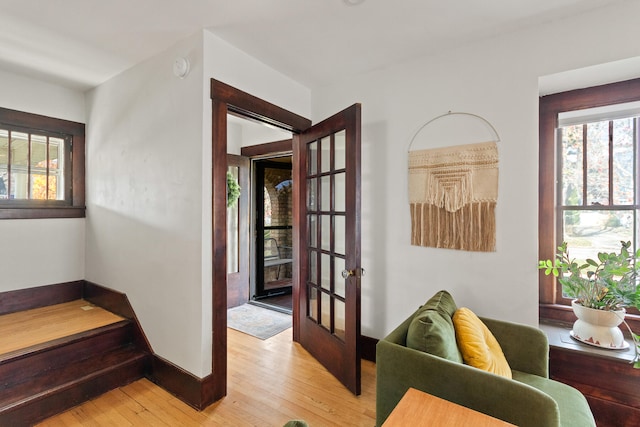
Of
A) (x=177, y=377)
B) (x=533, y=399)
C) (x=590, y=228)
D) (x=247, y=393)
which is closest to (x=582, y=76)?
(x=590, y=228)

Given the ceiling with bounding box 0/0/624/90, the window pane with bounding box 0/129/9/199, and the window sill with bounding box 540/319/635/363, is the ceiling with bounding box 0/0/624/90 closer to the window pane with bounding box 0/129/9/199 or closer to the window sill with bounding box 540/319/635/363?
the window pane with bounding box 0/129/9/199

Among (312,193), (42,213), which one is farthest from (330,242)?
(42,213)

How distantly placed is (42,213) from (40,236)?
0.22 m

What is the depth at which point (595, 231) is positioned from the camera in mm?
2100

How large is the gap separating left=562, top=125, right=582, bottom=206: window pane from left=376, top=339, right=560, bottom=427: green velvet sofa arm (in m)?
1.59

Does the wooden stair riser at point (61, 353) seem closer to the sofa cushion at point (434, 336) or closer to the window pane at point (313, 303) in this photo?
the window pane at point (313, 303)

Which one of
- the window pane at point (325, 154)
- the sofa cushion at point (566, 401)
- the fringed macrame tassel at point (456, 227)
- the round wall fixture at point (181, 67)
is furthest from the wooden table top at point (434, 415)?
the round wall fixture at point (181, 67)

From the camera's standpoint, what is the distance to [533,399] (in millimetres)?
1168

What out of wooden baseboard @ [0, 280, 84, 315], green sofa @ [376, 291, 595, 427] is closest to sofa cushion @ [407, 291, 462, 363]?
green sofa @ [376, 291, 595, 427]

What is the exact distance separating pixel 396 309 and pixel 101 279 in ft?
9.13

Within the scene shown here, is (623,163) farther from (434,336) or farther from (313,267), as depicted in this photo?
(313,267)

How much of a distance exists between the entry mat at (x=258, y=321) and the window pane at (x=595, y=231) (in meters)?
2.66

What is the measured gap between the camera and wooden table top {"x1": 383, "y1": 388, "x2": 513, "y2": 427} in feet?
3.38

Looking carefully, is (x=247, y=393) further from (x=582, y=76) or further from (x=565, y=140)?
(x=582, y=76)
